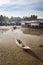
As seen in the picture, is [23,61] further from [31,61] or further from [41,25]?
[41,25]

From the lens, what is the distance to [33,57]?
10.2 m

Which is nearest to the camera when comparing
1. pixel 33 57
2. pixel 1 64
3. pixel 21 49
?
pixel 1 64

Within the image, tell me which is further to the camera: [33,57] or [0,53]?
[0,53]

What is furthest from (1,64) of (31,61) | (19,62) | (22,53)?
(22,53)

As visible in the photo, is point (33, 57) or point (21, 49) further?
point (21, 49)

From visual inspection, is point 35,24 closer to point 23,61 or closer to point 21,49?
point 21,49

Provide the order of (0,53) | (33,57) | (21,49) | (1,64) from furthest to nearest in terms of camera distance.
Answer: (21,49) → (0,53) → (33,57) → (1,64)

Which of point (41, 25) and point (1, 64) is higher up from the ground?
point (1, 64)

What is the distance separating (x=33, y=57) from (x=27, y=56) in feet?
1.58

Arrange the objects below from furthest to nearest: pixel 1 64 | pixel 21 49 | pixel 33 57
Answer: pixel 21 49
pixel 33 57
pixel 1 64

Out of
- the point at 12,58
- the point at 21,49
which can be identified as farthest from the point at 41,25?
the point at 12,58

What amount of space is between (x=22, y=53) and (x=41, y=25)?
25.5m

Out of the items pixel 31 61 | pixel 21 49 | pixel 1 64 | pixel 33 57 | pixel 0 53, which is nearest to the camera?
pixel 1 64

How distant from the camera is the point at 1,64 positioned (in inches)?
347
